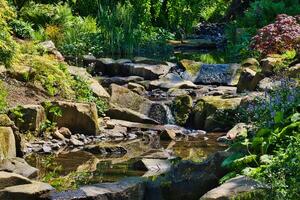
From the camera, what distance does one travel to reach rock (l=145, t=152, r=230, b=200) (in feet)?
22.2

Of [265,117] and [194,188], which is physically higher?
[265,117]

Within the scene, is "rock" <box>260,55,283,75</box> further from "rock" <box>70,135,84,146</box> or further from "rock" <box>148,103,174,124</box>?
"rock" <box>70,135,84,146</box>

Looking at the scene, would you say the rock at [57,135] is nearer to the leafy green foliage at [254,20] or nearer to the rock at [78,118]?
the rock at [78,118]

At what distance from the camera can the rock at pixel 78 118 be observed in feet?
36.3

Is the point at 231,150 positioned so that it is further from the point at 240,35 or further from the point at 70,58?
the point at 240,35

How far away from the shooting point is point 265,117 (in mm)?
6859

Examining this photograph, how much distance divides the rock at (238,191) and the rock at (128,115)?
21.5 ft

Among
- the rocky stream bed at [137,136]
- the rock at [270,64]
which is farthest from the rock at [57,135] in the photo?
the rock at [270,64]

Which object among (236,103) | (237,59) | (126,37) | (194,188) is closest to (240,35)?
(237,59)

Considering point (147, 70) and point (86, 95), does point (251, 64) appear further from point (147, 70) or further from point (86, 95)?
point (86, 95)

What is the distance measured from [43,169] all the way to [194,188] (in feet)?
8.96

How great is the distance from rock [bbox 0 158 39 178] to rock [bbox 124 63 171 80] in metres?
Answer: 8.28

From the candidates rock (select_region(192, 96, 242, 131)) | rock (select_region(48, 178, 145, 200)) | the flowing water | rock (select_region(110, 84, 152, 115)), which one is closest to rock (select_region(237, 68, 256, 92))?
rock (select_region(192, 96, 242, 131))

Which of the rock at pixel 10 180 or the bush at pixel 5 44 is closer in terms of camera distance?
the rock at pixel 10 180
